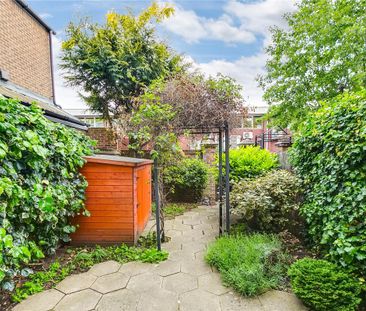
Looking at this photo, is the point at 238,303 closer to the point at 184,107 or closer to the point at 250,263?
the point at 250,263

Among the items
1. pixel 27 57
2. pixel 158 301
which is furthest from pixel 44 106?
pixel 158 301

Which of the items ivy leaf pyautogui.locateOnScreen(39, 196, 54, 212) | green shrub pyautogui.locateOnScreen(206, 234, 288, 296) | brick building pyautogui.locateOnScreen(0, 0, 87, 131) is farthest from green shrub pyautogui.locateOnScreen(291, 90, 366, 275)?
brick building pyautogui.locateOnScreen(0, 0, 87, 131)

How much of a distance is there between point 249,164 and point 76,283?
4.80 m

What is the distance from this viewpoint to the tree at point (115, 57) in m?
6.99

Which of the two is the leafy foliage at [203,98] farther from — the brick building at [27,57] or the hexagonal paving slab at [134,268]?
the brick building at [27,57]

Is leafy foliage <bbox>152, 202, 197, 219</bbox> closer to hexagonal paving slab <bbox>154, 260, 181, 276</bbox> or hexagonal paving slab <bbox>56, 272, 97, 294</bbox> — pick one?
hexagonal paving slab <bbox>154, 260, 181, 276</bbox>

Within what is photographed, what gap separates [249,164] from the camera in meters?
6.11

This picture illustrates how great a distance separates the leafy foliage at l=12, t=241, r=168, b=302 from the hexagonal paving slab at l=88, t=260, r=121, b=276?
0.24ft

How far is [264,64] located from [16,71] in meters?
9.16

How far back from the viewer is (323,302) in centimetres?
204

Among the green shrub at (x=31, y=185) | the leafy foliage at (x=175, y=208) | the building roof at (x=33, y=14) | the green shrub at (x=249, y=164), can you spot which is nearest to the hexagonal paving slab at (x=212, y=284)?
the green shrub at (x=31, y=185)

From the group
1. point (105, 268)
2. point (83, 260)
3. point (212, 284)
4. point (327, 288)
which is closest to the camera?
point (327, 288)

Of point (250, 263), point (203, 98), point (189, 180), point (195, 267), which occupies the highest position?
point (203, 98)

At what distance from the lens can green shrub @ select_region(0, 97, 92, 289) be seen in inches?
79.1
